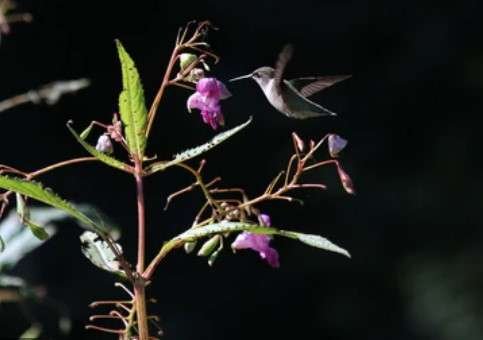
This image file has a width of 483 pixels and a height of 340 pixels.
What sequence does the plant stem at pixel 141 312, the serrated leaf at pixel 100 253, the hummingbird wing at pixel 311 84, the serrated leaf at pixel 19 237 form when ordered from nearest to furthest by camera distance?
the plant stem at pixel 141 312 → the serrated leaf at pixel 100 253 → the hummingbird wing at pixel 311 84 → the serrated leaf at pixel 19 237

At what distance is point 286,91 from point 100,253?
0.28 metres

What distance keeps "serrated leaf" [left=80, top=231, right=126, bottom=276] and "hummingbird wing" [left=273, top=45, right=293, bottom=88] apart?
23cm

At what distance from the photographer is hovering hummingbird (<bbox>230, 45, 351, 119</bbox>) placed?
121 cm

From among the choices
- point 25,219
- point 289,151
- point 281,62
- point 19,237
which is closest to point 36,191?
point 25,219

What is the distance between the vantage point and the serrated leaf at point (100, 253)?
3.44 feet

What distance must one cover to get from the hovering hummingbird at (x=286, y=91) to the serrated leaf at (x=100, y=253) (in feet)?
0.72

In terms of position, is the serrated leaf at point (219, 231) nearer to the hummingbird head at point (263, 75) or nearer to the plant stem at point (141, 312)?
the plant stem at point (141, 312)

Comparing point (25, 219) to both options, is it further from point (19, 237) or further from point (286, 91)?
point (19, 237)

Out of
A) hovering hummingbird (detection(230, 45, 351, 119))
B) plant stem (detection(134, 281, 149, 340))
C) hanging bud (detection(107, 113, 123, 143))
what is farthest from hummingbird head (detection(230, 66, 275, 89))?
plant stem (detection(134, 281, 149, 340))

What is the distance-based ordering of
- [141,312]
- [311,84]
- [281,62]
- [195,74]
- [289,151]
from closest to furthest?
[141,312] < [195,74] < [281,62] < [311,84] < [289,151]

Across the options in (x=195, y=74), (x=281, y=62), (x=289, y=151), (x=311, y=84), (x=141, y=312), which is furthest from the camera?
(x=289, y=151)

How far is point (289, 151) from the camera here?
4301 millimetres

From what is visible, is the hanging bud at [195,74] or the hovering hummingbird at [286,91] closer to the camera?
the hanging bud at [195,74]

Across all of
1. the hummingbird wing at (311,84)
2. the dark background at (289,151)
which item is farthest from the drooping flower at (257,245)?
the dark background at (289,151)
